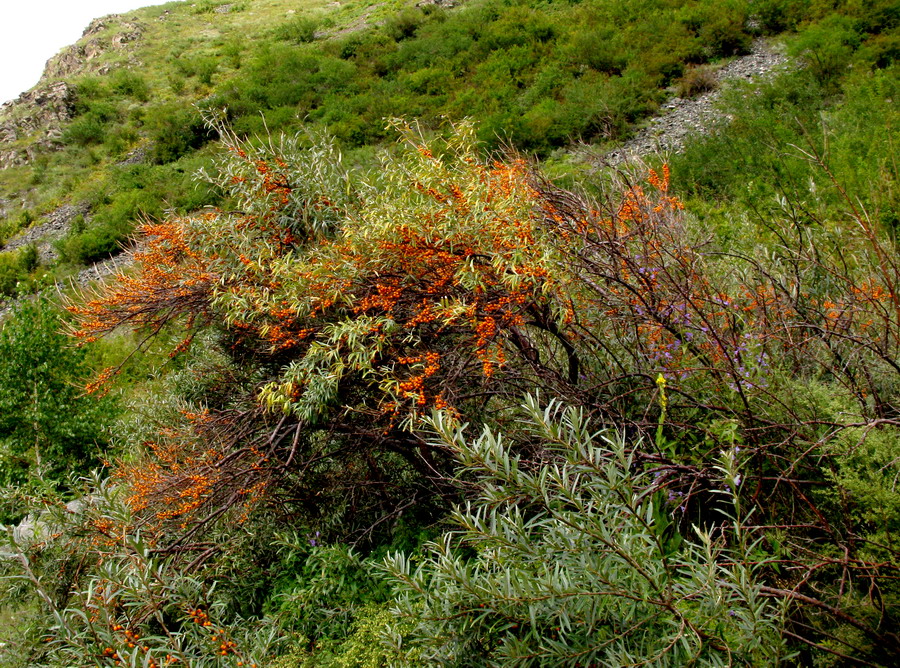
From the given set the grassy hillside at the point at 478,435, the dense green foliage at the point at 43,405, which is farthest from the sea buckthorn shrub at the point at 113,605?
the dense green foliage at the point at 43,405

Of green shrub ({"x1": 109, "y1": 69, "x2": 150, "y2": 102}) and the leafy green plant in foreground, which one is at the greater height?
green shrub ({"x1": 109, "y1": 69, "x2": 150, "y2": 102})

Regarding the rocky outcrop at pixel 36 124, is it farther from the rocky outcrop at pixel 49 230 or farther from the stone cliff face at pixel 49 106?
the rocky outcrop at pixel 49 230

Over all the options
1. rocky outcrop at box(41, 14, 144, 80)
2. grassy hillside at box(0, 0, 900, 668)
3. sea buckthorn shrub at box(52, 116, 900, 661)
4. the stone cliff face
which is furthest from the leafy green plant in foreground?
rocky outcrop at box(41, 14, 144, 80)

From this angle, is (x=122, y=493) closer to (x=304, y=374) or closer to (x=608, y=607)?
(x=304, y=374)

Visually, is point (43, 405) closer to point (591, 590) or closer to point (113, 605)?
point (113, 605)

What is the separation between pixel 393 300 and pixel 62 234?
55.1 ft

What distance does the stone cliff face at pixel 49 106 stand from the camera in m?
21.2

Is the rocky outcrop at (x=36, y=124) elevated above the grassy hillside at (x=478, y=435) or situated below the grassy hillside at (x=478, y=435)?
above

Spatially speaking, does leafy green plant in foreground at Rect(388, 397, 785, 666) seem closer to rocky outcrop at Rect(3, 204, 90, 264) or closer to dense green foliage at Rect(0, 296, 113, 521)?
dense green foliage at Rect(0, 296, 113, 521)

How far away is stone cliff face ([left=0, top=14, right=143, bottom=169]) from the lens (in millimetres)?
21172

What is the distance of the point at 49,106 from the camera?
73.9 feet

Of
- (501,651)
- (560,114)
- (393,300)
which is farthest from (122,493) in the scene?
(560,114)

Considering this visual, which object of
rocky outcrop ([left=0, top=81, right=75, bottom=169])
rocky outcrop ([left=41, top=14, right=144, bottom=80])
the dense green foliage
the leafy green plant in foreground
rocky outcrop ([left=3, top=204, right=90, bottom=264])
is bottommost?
the dense green foliage

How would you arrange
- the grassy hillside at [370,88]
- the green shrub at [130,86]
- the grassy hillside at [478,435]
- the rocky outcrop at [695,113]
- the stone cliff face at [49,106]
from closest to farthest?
1. the grassy hillside at [478,435]
2. the rocky outcrop at [695,113]
3. the grassy hillside at [370,88]
4. the stone cliff face at [49,106]
5. the green shrub at [130,86]
